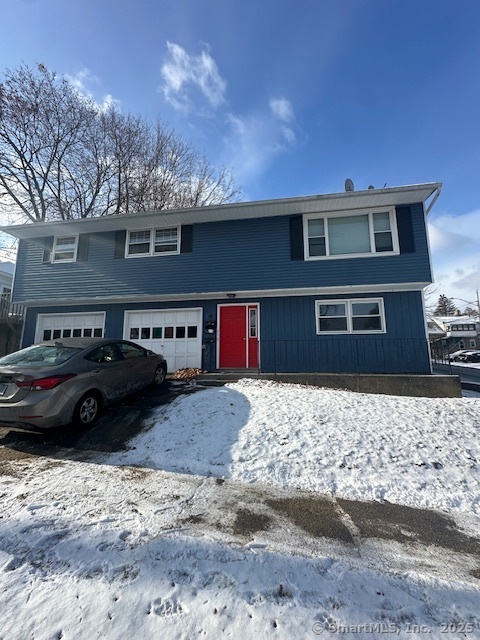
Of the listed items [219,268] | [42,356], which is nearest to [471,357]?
[219,268]

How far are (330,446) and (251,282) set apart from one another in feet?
21.6

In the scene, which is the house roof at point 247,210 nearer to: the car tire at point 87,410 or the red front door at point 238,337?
the red front door at point 238,337

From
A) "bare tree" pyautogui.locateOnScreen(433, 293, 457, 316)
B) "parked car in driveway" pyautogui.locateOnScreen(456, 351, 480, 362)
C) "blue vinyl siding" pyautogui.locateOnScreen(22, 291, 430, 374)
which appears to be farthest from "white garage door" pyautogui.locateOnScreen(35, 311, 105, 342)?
"bare tree" pyautogui.locateOnScreen(433, 293, 457, 316)

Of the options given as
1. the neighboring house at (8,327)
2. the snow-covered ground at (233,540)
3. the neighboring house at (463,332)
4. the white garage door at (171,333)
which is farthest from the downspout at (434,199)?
the neighboring house at (463,332)

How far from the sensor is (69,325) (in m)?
11.8

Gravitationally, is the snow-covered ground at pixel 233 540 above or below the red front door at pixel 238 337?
below

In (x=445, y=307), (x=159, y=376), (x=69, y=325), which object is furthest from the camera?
(x=445, y=307)

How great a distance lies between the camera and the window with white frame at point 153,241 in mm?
11211

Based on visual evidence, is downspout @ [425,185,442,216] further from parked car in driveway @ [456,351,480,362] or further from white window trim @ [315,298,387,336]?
parked car in driveway @ [456,351,480,362]

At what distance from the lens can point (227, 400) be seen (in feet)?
21.0

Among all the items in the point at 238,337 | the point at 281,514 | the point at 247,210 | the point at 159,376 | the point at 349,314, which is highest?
the point at 247,210

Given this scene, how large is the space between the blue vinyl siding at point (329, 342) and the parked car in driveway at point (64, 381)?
4.70 meters

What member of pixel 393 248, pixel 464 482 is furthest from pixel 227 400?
pixel 393 248

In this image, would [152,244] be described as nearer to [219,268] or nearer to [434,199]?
[219,268]
